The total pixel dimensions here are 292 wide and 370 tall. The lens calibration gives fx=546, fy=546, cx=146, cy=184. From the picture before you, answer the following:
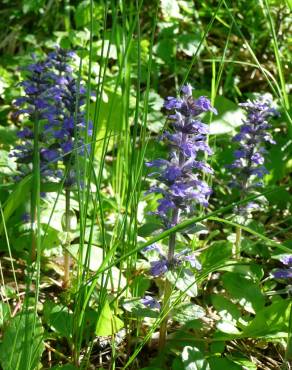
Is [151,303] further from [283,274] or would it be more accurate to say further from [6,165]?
[6,165]

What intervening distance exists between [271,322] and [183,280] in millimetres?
374

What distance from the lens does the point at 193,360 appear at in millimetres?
1712

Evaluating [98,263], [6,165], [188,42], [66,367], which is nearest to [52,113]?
[6,165]

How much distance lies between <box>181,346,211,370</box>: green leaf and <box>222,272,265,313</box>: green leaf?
16.9 inches

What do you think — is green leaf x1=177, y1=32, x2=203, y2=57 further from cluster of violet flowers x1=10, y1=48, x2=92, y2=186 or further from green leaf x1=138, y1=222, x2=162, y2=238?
green leaf x1=138, y1=222, x2=162, y2=238

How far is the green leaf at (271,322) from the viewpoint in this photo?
1.91 m

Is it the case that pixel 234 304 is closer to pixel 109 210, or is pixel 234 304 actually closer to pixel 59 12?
pixel 109 210

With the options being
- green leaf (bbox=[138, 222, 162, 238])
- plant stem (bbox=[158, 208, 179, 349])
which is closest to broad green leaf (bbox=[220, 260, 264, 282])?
plant stem (bbox=[158, 208, 179, 349])

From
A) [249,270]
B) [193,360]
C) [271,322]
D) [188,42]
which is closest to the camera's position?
[193,360]

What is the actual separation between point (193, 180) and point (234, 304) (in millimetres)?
598

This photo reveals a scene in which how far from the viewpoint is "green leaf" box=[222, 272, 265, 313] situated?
6.88ft

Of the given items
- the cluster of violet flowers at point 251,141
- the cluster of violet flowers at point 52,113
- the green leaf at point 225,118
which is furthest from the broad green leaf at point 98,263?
the green leaf at point 225,118

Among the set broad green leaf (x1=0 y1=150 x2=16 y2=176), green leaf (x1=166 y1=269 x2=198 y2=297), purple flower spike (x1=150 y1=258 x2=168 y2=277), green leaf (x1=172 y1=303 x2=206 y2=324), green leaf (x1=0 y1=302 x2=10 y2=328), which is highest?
broad green leaf (x1=0 y1=150 x2=16 y2=176)

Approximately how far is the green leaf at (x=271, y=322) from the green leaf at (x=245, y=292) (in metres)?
0.13
